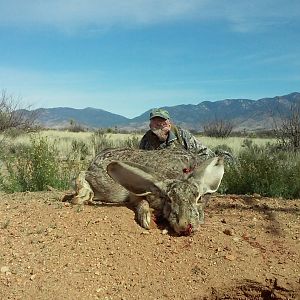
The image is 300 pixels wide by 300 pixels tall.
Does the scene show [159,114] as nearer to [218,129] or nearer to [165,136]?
[165,136]

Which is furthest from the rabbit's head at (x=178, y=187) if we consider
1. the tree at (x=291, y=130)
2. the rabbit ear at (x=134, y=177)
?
the tree at (x=291, y=130)

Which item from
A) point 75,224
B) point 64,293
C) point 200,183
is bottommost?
point 64,293

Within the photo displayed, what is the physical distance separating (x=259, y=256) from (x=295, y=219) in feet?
5.44

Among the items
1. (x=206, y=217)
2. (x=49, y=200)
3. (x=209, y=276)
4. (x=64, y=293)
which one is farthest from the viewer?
(x=49, y=200)

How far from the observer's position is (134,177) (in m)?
6.57

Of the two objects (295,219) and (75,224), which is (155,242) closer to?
(75,224)

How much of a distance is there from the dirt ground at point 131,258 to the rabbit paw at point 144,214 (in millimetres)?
78

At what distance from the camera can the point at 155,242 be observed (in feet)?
19.3

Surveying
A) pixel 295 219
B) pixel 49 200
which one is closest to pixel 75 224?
pixel 49 200

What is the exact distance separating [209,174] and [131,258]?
1694mm

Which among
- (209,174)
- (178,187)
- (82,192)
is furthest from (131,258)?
(82,192)

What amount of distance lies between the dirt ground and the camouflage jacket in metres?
2.71

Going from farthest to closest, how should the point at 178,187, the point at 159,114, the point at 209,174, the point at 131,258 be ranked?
the point at 159,114
the point at 209,174
the point at 178,187
the point at 131,258

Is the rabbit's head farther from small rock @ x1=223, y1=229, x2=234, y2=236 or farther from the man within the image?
the man
